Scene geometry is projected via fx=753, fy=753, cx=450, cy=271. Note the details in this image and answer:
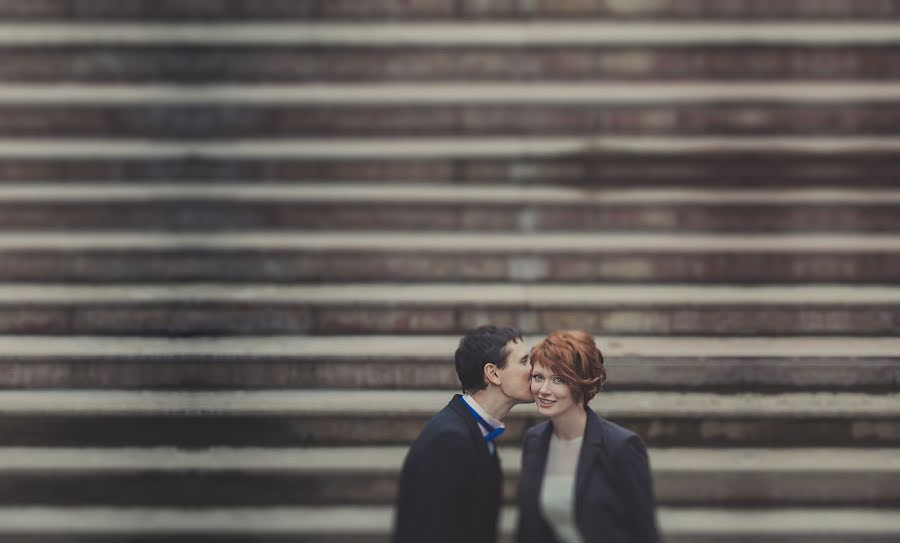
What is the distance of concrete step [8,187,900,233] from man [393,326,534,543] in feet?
4.93

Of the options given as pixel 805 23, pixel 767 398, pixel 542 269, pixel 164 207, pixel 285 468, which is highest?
pixel 805 23

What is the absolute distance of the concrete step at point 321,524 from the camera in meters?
4.29

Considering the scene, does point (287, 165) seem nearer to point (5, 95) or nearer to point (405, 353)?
point (405, 353)

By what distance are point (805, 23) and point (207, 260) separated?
378 cm

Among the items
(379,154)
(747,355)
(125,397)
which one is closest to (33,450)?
(125,397)

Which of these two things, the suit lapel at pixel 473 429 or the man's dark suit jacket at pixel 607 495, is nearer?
the man's dark suit jacket at pixel 607 495

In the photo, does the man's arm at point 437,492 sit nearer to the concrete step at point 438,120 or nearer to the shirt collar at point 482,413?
the shirt collar at point 482,413

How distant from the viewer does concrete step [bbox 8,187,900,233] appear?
4.44m

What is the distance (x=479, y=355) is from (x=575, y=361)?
39 cm

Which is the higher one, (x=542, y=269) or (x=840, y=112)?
(x=840, y=112)

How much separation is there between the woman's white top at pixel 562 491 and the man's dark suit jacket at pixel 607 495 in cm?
3

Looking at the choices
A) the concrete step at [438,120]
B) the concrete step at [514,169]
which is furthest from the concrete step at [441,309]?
the concrete step at [438,120]

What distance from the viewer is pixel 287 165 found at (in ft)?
14.8

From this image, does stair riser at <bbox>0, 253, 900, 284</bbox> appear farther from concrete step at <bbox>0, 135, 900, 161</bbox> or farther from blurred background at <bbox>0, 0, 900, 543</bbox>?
concrete step at <bbox>0, 135, 900, 161</bbox>
